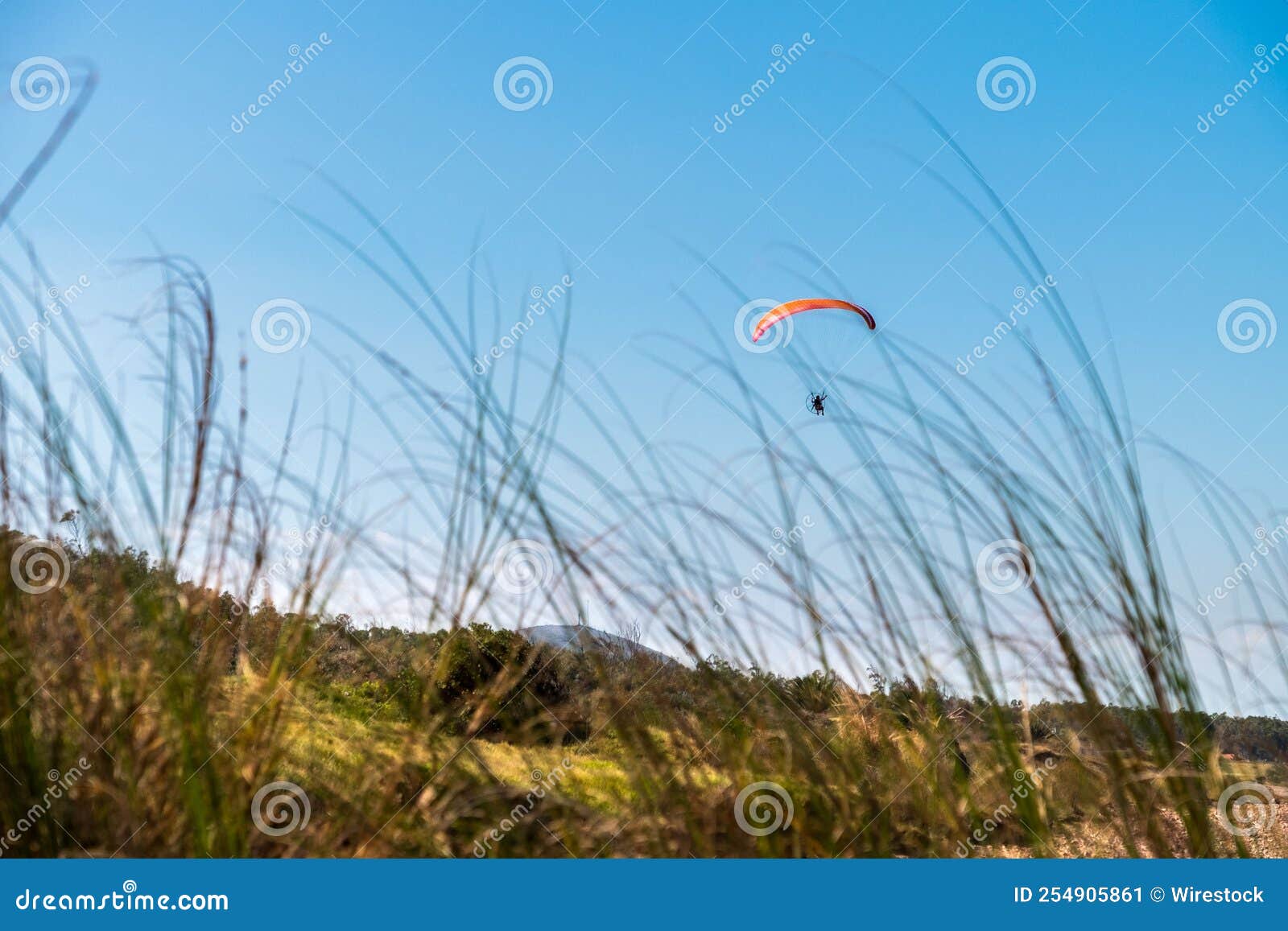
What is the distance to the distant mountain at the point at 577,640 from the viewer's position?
2.39 meters

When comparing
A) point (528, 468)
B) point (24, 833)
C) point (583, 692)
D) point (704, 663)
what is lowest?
point (24, 833)

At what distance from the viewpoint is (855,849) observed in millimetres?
1960

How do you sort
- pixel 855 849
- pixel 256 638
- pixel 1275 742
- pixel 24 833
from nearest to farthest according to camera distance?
1. pixel 24 833
2. pixel 855 849
3. pixel 1275 742
4. pixel 256 638

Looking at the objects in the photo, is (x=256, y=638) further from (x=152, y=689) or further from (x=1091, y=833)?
(x=1091, y=833)

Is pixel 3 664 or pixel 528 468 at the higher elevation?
pixel 528 468

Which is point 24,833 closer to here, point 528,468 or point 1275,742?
point 528,468

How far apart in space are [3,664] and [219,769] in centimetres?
56

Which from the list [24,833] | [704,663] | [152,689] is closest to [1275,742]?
[704,663]

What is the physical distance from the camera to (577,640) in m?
2.51

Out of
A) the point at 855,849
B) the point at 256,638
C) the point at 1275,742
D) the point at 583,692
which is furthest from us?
the point at 583,692

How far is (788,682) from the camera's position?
2.46 metres

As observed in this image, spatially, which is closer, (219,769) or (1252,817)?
(219,769)

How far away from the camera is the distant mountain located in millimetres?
2387

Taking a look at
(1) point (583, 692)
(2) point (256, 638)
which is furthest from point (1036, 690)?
(2) point (256, 638)
